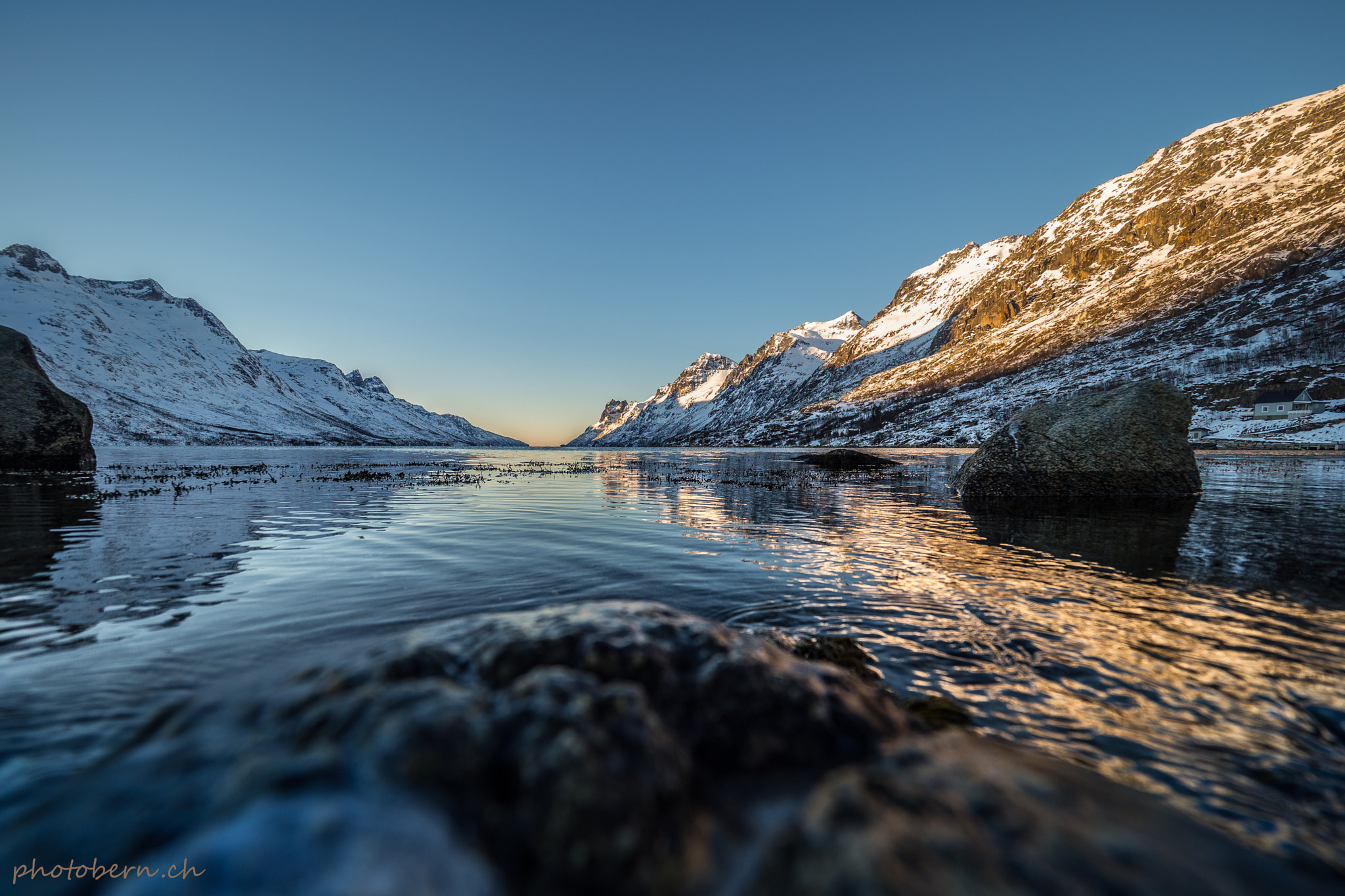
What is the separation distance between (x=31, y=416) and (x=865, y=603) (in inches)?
1703

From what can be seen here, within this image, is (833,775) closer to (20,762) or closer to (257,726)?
(257,726)

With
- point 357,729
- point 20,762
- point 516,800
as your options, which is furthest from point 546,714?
point 20,762

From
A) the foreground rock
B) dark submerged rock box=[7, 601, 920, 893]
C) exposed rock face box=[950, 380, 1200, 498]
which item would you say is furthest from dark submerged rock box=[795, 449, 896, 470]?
the foreground rock

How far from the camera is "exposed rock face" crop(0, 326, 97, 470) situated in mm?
27391

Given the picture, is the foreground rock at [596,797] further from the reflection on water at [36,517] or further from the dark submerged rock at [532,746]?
the reflection on water at [36,517]

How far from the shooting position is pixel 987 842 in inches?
91.4

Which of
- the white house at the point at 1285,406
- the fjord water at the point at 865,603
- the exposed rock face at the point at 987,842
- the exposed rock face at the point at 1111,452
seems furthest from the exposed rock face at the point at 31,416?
the white house at the point at 1285,406

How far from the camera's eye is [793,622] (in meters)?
7.28

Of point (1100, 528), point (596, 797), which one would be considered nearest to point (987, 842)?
point (596, 797)

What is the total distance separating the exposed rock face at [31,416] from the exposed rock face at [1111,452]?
47809 millimetres

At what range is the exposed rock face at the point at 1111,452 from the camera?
20.0 m

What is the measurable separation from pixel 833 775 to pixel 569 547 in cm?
1006

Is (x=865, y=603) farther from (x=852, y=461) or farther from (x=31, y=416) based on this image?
(x=31, y=416)

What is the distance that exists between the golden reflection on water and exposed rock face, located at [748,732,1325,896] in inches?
37.5
